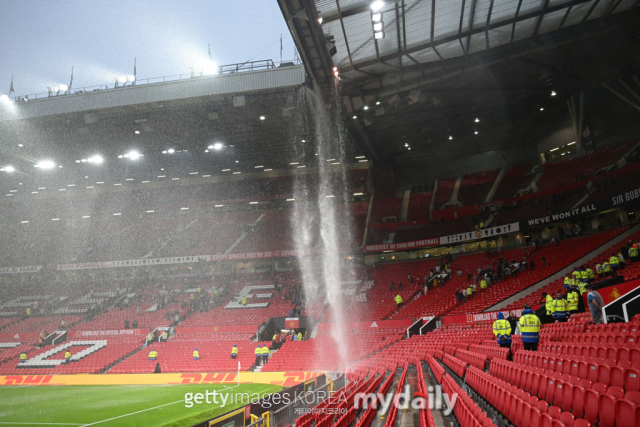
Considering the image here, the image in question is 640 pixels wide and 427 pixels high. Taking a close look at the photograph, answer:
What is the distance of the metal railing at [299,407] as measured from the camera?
820 cm

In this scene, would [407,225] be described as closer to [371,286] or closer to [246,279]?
[371,286]

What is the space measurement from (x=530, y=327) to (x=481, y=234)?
2464 cm

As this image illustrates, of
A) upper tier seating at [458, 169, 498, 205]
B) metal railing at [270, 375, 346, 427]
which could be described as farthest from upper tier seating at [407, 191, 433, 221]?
metal railing at [270, 375, 346, 427]

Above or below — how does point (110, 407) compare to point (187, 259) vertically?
below

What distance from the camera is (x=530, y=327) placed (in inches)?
318

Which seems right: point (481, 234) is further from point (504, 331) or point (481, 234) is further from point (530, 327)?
point (530, 327)

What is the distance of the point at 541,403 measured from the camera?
4.02 meters

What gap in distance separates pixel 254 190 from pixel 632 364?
1611 inches

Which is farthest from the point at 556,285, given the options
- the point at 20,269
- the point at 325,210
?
the point at 20,269

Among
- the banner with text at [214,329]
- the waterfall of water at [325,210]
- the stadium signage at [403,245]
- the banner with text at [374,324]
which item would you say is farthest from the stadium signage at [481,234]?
the banner with text at [214,329]

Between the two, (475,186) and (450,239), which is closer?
(450,239)

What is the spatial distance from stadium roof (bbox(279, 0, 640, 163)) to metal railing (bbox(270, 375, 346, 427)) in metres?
12.5

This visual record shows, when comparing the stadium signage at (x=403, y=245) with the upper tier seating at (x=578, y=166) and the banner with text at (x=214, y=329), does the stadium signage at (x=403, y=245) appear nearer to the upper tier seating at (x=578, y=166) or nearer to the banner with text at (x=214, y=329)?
the upper tier seating at (x=578, y=166)

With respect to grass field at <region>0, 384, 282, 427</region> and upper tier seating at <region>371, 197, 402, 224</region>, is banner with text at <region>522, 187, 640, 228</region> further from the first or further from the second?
grass field at <region>0, 384, 282, 427</region>
